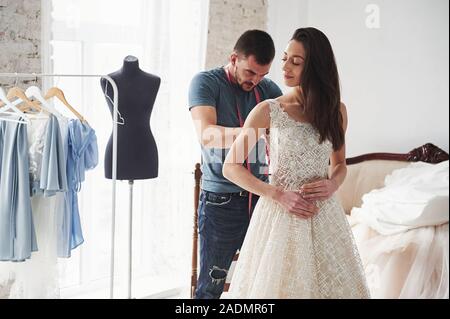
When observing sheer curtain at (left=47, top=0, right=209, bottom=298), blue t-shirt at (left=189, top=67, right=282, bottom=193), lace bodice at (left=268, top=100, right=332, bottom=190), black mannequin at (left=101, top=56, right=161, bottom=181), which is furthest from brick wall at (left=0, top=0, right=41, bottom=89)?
lace bodice at (left=268, top=100, right=332, bottom=190)

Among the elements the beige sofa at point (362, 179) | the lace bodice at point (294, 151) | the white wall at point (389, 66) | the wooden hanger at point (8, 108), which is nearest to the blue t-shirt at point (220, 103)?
the lace bodice at point (294, 151)

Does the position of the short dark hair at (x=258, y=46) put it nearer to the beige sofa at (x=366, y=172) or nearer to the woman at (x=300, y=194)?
the woman at (x=300, y=194)

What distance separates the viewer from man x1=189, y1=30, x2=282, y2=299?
1980 millimetres

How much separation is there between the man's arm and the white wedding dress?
0.35 m

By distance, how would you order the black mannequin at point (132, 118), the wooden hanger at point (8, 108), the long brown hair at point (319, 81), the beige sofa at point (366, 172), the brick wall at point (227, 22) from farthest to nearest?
the brick wall at point (227, 22) < the beige sofa at point (366, 172) < the black mannequin at point (132, 118) < the wooden hanger at point (8, 108) < the long brown hair at point (319, 81)

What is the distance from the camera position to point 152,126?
119 inches

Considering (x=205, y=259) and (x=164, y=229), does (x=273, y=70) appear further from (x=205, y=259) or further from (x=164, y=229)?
(x=205, y=259)

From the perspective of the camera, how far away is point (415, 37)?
8.86 feet

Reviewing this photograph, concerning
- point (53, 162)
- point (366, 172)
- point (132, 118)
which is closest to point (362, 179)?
point (366, 172)

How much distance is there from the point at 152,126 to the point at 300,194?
156 cm

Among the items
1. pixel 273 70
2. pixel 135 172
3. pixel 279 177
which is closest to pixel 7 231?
pixel 135 172

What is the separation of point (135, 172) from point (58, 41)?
34.6 inches

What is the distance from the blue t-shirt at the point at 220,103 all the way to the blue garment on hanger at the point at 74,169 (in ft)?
1.32

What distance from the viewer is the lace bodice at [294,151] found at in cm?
160
